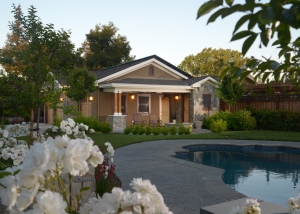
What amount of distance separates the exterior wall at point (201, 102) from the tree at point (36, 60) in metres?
14.5

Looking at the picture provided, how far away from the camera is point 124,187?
629cm

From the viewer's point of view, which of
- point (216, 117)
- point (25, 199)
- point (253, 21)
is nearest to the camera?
point (253, 21)

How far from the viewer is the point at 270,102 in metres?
19.7

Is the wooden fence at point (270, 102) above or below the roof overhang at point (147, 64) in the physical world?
below

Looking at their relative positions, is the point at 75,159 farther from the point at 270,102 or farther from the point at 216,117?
the point at 270,102

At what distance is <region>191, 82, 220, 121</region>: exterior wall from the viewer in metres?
20.8

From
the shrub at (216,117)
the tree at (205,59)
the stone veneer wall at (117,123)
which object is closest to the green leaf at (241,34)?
the stone veneer wall at (117,123)

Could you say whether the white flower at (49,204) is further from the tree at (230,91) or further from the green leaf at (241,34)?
the tree at (230,91)

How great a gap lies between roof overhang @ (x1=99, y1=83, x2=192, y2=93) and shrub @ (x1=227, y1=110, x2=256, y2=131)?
3480 mm

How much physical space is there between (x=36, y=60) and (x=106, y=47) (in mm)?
30978

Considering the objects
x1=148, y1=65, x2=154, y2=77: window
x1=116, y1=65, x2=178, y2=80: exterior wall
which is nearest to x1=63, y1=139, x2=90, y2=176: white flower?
x1=116, y1=65, x2=178, y2=80: exterior wall

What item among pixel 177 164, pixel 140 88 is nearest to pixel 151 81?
pixel 140 88

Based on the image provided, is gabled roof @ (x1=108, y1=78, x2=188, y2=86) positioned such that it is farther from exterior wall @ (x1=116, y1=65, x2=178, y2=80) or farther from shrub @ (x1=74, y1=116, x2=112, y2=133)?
shrub @ (x1=74, y1=116, x2=112, y2=133)

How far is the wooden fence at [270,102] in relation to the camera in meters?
18.5
